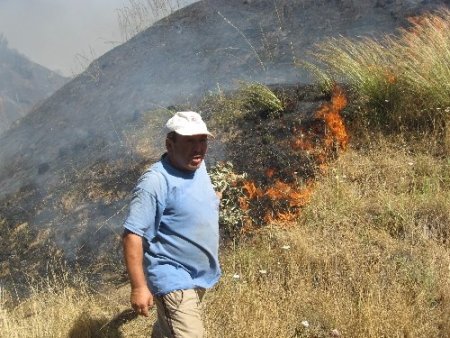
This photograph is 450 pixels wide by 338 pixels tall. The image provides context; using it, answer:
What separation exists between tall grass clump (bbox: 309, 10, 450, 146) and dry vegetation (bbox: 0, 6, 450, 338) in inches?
1.8

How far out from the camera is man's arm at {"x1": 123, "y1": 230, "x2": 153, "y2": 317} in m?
2.25

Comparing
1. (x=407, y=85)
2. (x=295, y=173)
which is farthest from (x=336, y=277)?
(x=407, y=85)

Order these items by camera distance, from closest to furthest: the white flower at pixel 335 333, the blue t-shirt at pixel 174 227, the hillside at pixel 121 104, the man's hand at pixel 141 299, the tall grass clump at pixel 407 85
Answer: the man's hand at pixel 141 299 < the blue t-shirt at pixel 174 227 < the white flower at pixel 335 333 < the tall grass clump at pixel 407 85 < the hillside at pixel 121 104

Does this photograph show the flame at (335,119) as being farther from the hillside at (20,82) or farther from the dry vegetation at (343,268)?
the hillside at (20,82)

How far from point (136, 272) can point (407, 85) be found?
4.21 m

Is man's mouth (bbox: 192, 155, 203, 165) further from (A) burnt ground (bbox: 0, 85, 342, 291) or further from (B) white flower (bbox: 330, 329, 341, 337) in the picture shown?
(A) burnt ground (bbox: 0, 85, 342, 291)

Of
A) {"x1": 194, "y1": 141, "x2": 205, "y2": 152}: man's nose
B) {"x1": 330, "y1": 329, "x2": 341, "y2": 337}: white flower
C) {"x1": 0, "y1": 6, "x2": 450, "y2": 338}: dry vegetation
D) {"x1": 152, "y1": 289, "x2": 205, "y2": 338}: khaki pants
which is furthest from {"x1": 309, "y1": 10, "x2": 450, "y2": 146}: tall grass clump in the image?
{"x1": 152, "y1": 289, "x2": 205, "y2": 338}: khaki pants

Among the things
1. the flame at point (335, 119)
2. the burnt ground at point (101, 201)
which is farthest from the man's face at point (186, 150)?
the flame at point (335, 119)

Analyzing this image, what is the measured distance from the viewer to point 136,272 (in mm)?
2254

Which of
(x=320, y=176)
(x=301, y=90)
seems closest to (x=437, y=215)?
(x=320, y=176)

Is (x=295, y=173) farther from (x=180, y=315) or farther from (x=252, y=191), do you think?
(x=180, y=315)

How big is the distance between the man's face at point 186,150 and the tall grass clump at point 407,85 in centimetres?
329

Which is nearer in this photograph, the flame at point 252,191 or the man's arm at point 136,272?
the man's arm at point 136,272

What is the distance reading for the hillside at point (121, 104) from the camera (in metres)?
5.96
